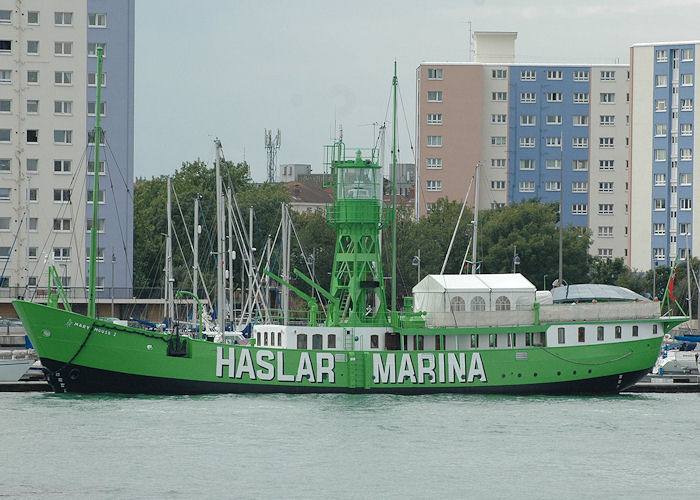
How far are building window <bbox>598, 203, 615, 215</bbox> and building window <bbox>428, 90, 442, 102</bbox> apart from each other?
1858 centimetres

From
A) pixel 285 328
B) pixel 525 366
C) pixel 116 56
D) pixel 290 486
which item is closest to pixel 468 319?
pixel 525 366

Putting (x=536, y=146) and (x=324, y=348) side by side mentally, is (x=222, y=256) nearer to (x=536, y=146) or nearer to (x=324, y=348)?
(x=324, y=348)

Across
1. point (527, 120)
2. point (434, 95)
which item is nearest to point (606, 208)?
point (527, 120)

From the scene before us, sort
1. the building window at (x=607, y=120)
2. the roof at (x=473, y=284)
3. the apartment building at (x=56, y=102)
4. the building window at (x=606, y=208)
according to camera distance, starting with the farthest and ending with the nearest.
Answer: the building window at (x=607, y=120) < the building window at (x=606, y=208) < the apartment building at (x=56, y=102) < the roof at (x=473, y=284)

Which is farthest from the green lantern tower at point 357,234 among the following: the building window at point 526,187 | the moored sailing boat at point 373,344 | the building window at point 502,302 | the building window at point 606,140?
the building window at point 606,140

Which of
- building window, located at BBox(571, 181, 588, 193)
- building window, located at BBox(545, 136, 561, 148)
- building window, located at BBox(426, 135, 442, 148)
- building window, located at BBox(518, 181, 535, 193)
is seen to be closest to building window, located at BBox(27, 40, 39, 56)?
building window, located at BBox(426, 135, 442, 148)

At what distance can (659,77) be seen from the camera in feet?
390

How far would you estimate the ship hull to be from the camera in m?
48.2

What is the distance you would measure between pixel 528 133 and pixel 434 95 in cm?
1011

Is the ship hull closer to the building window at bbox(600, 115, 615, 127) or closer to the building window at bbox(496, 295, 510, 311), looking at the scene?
the building window at bbox(496, 295, 510, 311)

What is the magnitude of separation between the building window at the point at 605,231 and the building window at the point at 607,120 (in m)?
9.63

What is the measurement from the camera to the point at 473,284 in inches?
2008

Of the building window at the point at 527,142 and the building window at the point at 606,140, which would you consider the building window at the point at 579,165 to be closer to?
the building window at the point at 606,140

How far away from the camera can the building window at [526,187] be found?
12606cm
